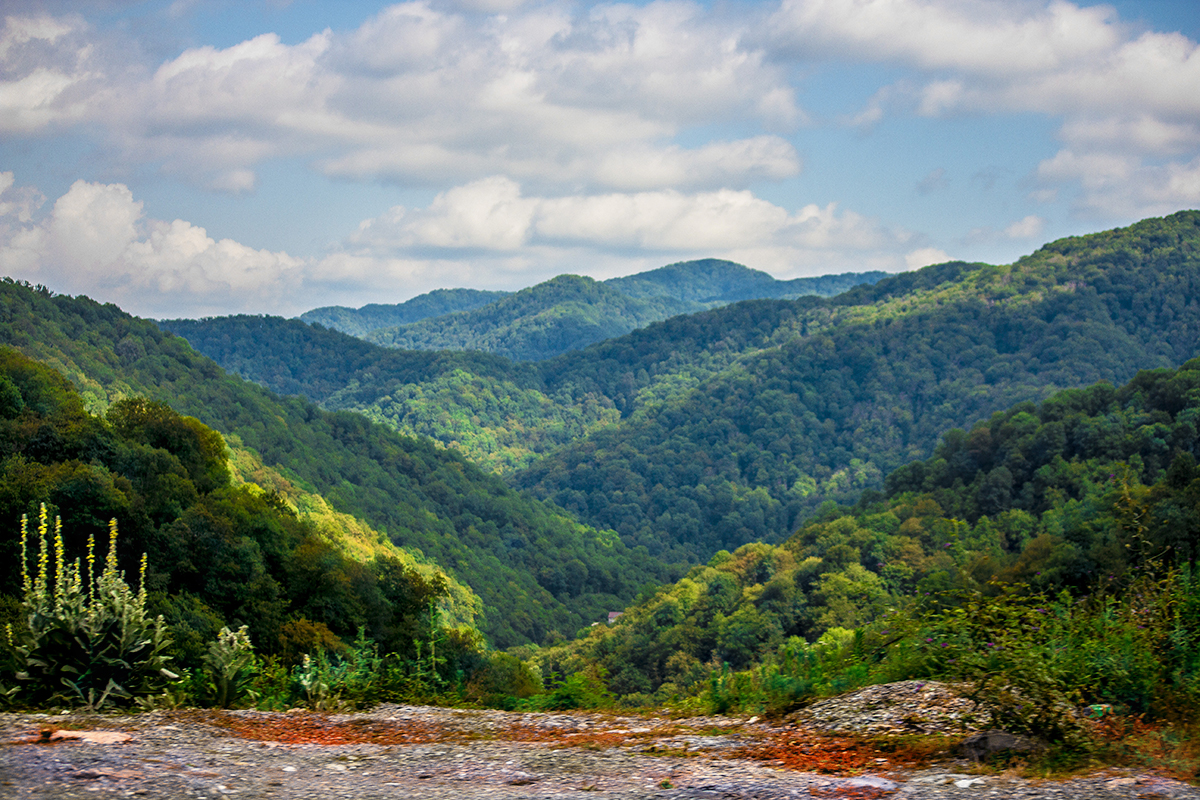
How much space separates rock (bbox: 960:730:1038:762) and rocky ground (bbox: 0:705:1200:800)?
0.16 metres

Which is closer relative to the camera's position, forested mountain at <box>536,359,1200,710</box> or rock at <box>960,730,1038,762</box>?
Result: rock at <box>960,730,1038,762</box>

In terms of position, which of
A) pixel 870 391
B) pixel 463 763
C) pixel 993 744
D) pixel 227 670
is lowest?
pixel 463 763

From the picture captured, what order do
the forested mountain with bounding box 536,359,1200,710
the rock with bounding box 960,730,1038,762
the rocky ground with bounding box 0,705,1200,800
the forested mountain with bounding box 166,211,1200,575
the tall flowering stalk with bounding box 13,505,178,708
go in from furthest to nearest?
1. the forested mountain with bounding box 166,211,1200,575
2. the tall flowering stalk with bounding box 13,505,178,708
3. the forested mountain with bounding box 536,359,1200,710
4. the rock with bounding box 960,730,1038,762
5. the rocky ground with bounding box 0,705,1200,800

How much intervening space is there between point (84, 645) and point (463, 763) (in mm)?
3439

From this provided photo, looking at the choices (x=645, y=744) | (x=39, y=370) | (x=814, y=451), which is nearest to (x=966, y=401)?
(x=814, y=451)

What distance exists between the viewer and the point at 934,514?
60.8 meters

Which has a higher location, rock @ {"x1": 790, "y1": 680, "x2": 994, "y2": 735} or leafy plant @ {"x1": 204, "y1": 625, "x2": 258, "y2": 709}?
leafy plant @ {"x1": 204, "y1": 625, "x2": 258, "y2": 709}

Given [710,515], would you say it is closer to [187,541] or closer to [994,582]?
[187,541]

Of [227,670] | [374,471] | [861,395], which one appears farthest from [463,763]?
[861,395]

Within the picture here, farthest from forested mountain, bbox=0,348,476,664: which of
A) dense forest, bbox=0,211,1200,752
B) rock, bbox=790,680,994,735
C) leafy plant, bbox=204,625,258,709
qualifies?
rock, bbox=790,680,994,735

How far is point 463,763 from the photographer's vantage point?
6.09m

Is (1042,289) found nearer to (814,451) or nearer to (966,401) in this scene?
(966,401)

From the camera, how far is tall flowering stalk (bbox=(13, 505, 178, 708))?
23.3ft

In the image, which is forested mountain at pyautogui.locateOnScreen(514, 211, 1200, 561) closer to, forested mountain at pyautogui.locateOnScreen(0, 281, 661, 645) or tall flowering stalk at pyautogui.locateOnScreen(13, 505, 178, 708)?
forested mountain at pyautogui.locateOnScreen(0, 281, 661, 645)
